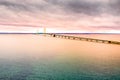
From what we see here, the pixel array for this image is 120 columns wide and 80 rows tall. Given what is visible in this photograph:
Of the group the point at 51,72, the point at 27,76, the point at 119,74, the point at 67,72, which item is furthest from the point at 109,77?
the point at 27,76

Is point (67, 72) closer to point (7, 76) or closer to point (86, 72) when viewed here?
point (86, 72)

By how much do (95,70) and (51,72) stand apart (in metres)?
7.04

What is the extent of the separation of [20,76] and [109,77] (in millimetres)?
12012

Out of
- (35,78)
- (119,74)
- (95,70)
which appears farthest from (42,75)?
(119,74)

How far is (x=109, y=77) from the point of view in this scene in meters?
26.5

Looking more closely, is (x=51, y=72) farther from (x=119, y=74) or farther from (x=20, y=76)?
(x=119, y=74)

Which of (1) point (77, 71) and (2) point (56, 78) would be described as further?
(1) point (77, 71)

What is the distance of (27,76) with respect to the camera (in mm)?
26047

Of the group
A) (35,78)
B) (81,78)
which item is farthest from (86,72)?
(35,78)

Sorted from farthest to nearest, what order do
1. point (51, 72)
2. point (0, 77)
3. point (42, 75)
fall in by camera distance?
point (51, 72) < point (42, 75) < point (0, 77)

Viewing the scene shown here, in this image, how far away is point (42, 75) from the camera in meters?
27.1

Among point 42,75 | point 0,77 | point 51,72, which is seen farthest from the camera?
point 51,72

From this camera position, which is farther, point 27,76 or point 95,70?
point 95,70

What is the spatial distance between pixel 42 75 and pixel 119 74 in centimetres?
1104
